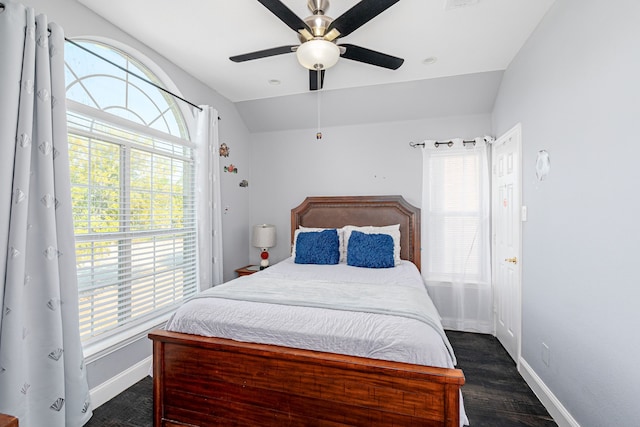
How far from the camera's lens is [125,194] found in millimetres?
2264

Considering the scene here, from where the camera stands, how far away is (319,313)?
1.66 metres

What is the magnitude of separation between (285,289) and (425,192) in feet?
7.00

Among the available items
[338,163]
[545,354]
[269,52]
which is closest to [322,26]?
[269,52]

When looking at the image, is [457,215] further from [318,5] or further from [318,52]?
[318,5]

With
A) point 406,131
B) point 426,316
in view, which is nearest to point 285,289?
point 426,316

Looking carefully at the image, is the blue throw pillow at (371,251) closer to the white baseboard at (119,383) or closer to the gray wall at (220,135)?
the gray wall at (220,135)

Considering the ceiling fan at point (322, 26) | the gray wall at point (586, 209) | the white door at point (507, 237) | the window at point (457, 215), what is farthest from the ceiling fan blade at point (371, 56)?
the window at point (457, 215)

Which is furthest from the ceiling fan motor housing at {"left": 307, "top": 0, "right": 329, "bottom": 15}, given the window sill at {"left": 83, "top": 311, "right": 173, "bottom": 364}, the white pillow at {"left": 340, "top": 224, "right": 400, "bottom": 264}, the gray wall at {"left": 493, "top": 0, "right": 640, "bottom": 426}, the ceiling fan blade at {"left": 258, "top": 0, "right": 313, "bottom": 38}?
the window sill at {"left": 83, "top": 311, "right": 173, "bottom": 364}

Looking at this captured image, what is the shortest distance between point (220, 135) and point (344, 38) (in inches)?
70.3

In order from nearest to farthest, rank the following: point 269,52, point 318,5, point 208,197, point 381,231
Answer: point 318,5
point 269,52
point 208,197
point 381,231

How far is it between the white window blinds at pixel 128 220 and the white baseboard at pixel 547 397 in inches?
118

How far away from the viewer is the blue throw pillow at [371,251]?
2953 millimetres

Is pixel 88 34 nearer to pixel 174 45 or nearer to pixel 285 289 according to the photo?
pixel 174 45

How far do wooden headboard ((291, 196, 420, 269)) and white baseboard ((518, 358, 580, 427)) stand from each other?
135 cm
